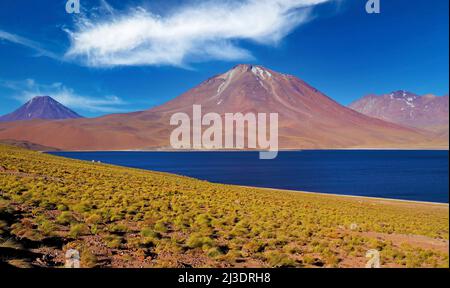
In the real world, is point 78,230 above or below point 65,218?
below

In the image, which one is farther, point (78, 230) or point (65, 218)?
point (65, 218)

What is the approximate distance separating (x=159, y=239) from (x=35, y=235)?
138 inches

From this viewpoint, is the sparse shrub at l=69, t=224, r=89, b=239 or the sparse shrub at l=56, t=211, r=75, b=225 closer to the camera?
the sparse shrub at l=69, t=224, r=89, b=239

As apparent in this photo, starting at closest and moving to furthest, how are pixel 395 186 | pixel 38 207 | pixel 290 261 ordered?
1. pixel 290 261
2. pixel 38 207
3. pixel 395 186

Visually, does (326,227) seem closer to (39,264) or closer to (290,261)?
(290,261)

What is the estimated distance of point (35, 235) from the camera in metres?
9.23

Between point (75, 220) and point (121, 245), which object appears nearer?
point (121, 245)

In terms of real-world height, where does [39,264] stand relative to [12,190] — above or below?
below

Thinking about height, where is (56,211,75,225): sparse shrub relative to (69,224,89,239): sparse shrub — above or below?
above

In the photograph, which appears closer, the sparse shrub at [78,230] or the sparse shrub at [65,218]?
the sparse shrub at [78,230]

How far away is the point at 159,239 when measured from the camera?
34.3ft

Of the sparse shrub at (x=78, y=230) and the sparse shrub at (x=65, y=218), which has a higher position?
the sparse shrub at (x=65, y=218)
